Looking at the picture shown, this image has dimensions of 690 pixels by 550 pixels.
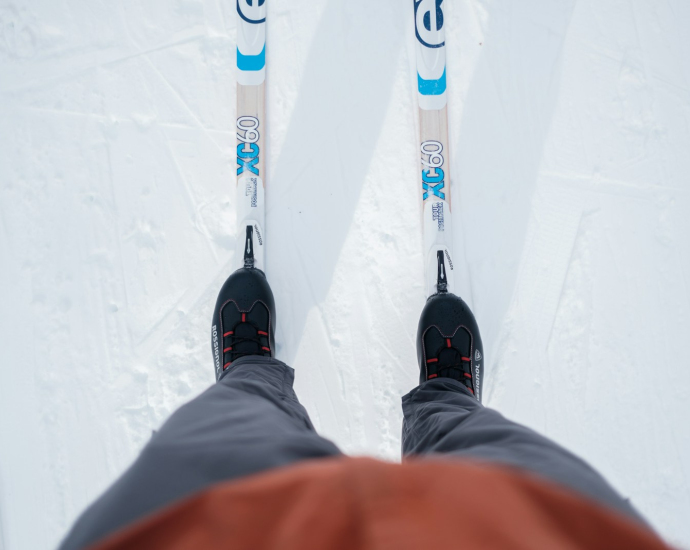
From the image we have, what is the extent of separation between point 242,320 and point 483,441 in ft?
2.43

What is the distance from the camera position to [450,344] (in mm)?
1253

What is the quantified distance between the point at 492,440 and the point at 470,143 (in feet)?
3.07

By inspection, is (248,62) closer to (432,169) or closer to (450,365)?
(432,169)

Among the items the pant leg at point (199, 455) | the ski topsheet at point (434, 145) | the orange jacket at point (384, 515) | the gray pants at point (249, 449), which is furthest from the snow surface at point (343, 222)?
the orange jacket at point (384, 515)

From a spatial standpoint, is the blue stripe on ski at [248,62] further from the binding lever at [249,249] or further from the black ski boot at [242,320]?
the black ski boot at [242,320]

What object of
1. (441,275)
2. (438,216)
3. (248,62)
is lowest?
(441,275)

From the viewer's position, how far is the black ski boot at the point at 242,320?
1.25 meters

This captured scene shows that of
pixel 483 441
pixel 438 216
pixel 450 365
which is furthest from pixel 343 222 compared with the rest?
pixel 483 441

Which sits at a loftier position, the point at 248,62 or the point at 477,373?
the point at 248,62

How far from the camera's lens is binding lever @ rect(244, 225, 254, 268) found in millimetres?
1305

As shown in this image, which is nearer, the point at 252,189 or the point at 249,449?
the point at 249,449

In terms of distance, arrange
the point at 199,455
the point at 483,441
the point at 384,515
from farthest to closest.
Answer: the point at 483,441
the point at 199,455
the point at 384,515

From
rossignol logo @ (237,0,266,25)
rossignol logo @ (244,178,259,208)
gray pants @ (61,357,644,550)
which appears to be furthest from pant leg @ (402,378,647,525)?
rossignol logo @ (237,0,266,25)

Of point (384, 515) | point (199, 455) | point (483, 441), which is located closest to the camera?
point (384, 515)
